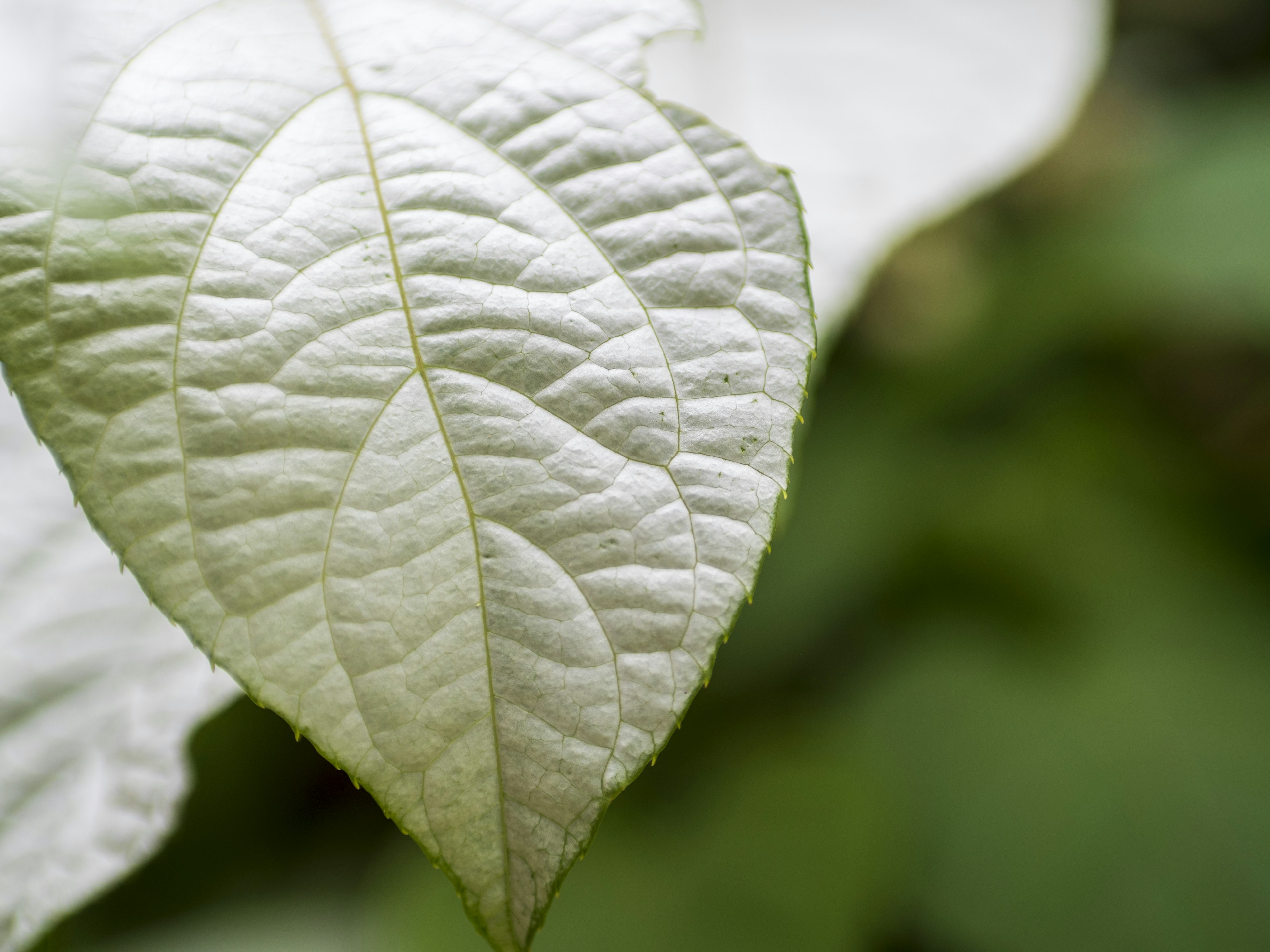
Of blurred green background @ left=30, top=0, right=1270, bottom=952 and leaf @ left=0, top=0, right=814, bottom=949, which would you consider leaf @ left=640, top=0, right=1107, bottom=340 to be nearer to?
blurred green background @ left=30, top=0, right=1270, bottom=952

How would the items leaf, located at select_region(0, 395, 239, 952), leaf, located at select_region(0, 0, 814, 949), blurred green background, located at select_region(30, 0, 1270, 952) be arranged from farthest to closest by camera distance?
blurred green background, located at select_region(30, 0, 1270, 952) → leaf, located at select_region(0, 395, 239, 952) → leaf, located at select_region(0, 0, 814, 949)

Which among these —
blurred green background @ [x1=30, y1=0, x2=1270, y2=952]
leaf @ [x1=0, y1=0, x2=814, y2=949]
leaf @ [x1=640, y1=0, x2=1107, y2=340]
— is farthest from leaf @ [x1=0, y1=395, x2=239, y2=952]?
leaf @ [x1=640, y1=0, x2=1107, y2=340]

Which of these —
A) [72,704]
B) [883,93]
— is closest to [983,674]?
[883,93]

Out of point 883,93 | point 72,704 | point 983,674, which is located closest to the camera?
point 72,704

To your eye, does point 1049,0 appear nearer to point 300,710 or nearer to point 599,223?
point 599,223

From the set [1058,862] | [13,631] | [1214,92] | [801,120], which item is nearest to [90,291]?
[13,631]

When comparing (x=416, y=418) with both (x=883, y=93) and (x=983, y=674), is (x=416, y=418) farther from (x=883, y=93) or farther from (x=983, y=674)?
(x=983, y=674)
